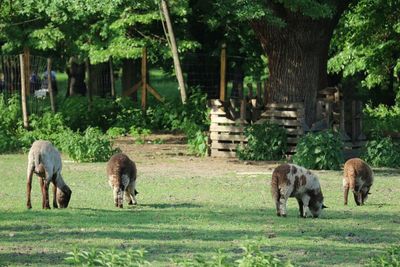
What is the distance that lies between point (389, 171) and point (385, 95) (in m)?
18.7

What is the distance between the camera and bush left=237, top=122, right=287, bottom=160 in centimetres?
2627

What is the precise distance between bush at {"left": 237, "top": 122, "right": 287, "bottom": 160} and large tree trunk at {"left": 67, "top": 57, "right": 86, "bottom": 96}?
21440 millimetres

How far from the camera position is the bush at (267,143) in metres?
26.3

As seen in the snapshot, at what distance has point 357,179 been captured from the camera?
Answer: 18.1 meters

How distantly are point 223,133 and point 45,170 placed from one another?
10766 mm

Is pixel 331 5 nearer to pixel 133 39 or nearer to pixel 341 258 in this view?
pixel 133 39

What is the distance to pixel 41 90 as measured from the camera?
33.3m

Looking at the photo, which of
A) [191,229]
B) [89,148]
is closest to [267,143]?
[89,148]

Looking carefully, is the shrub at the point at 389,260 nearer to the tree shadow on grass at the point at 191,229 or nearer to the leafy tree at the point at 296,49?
the tree shadow on grass at the point at 191,229

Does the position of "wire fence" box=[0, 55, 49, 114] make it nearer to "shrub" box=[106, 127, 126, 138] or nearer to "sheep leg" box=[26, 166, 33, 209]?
"shrub" box=[106, 127, 126, 138]

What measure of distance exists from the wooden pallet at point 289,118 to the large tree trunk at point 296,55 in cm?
44

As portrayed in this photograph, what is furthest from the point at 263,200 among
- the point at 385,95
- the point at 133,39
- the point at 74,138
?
the point at 385,95

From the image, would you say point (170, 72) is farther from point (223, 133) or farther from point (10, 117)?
point (223, 133)

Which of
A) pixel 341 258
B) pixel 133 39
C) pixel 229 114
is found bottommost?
pixel 341 258
